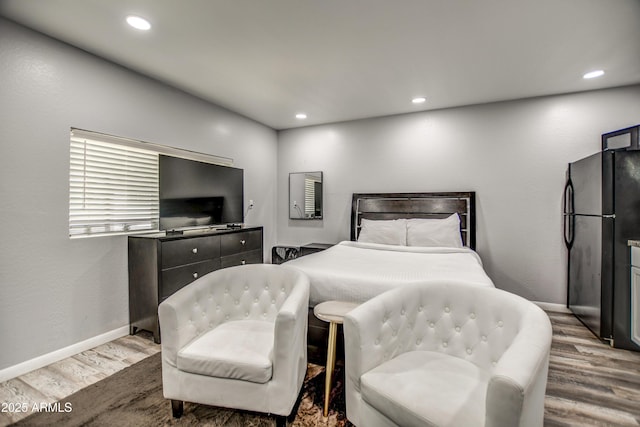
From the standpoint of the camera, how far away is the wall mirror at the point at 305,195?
492 cm

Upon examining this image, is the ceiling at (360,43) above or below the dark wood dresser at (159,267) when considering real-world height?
above

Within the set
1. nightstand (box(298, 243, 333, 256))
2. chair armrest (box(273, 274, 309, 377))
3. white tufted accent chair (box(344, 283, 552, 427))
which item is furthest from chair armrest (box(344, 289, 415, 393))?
nightstand (box(298, 243, 333, 256))

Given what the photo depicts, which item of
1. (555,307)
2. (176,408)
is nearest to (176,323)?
(176,408)

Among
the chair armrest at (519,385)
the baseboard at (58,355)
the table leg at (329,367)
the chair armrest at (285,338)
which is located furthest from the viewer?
the baseboard at (58,355)

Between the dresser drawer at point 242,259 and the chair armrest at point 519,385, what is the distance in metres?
2.98

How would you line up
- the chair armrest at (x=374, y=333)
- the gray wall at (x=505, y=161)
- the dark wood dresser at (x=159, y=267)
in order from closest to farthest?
the chair armrest at (x=374, y=333), the dark wood dresser at (x=159, y=267), the gray wall at (x=505, y=161)

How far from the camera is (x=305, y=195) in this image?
5008 millimetres

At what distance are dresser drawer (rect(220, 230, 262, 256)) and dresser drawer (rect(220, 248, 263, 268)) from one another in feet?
0.16

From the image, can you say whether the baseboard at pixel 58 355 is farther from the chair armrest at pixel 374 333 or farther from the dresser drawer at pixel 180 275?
the chair armrest at pixel 374 333

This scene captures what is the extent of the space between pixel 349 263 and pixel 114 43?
9.00 feet

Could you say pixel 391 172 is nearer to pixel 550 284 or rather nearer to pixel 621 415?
pixel 550 284

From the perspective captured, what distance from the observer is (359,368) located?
1.43 meters

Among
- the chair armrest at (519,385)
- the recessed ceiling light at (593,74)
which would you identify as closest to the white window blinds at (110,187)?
the chair armrest at (519,385)

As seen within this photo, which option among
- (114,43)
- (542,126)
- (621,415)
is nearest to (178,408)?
(621,415)
